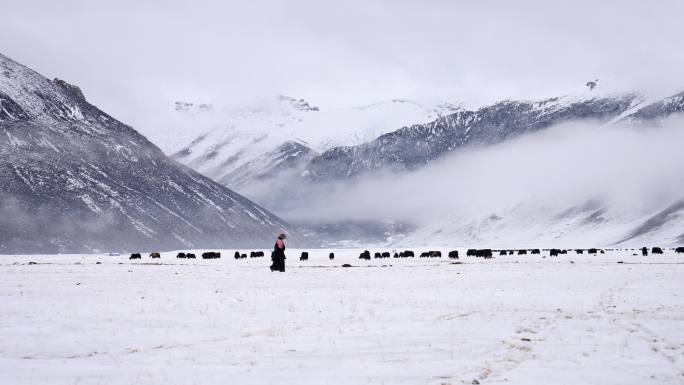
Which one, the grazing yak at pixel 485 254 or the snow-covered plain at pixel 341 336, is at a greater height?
the grazing yak at pixel 485 254

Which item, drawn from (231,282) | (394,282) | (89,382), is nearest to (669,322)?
(89,382)

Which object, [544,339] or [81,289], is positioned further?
[81,289]

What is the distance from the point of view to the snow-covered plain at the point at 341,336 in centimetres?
1233

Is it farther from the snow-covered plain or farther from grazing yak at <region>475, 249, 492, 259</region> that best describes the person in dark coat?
grazing yak at <region>475, 249, 492, 259</region>

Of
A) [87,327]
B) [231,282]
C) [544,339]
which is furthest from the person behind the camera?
[231,282]

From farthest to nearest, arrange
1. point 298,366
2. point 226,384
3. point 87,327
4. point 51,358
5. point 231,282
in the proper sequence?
point 231,282
point 87,327
point 51,358
point 298,366
point 226,384

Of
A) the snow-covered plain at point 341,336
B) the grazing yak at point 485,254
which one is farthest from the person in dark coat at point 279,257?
the grazing yak at point 485,254

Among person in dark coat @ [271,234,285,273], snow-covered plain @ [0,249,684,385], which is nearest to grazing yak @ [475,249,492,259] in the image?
person in dark coat @ [271,234,285,273]

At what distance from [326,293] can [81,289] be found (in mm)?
11007

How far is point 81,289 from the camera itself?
1126 inches

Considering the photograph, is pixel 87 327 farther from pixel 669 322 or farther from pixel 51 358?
pixel 669 322

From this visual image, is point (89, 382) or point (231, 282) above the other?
point (231, 282)

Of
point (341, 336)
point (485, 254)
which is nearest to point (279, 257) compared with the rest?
point (341, 336)

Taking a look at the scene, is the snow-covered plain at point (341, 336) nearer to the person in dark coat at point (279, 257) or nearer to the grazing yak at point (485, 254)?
the person in dark coat at point (279, 257)
